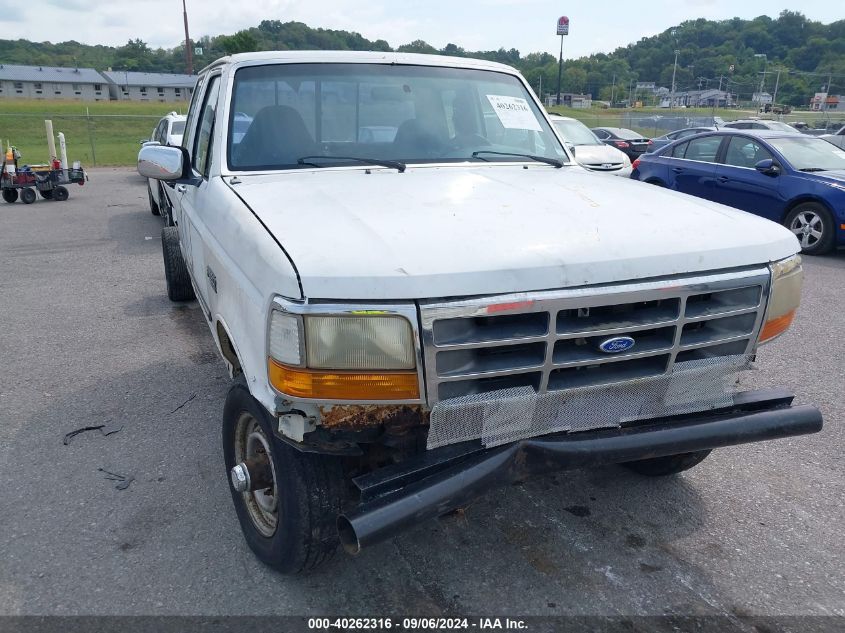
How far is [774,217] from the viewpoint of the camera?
9625 mm

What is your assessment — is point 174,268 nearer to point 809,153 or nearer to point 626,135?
point 809,153

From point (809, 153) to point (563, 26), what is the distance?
3931 centimetres

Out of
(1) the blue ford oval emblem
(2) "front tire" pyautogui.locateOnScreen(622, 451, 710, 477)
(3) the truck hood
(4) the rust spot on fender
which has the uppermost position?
(3) the truck hood

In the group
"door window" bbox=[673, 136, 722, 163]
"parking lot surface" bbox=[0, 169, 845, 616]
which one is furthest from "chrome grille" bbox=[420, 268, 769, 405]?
"door window" bbox=[673, 136, 722, 163]

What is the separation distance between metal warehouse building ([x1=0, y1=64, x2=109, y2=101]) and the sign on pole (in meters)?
63.7

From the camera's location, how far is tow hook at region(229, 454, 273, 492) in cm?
269

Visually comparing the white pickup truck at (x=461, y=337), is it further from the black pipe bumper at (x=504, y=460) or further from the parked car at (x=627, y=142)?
the parked car at (x=627, y=142)

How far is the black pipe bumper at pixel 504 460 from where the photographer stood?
213cm

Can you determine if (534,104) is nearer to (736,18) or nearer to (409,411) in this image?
(409,411)

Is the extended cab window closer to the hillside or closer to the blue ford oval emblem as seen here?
the blue ford oval emblem

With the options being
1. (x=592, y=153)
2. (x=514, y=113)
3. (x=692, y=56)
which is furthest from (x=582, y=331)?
(x=692, y=56)

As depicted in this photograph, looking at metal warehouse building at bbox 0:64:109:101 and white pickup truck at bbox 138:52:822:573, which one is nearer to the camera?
white pickup truck at bbox 138:52:822:573

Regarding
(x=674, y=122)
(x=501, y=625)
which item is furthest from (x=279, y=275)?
(x=674, y=122)

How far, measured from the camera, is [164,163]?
377cm
